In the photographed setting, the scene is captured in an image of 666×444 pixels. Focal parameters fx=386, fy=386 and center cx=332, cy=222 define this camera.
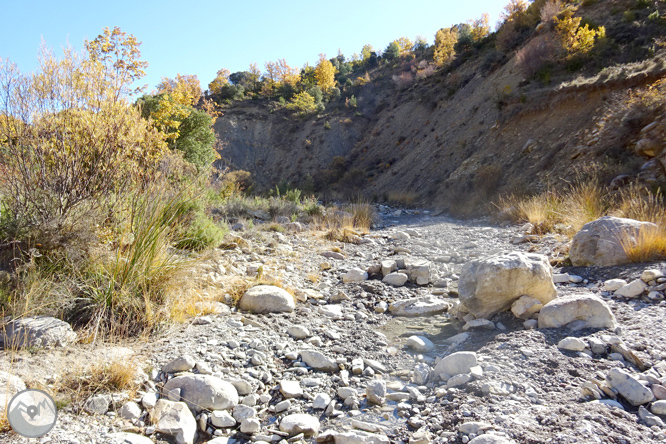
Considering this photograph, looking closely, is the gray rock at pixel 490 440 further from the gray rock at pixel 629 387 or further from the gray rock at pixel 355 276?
the gray rock at pixel 355 276

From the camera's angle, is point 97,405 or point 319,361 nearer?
point 97,405

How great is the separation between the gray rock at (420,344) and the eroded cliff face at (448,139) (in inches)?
287

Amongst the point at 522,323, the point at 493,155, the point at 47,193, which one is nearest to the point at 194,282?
the point at 47,193

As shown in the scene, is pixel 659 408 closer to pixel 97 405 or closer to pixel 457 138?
pixel 97 405

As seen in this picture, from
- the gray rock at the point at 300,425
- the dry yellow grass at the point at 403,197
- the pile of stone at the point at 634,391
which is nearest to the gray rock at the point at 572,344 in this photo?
the pile of stone at the point at 634,391

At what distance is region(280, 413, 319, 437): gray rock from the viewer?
7.18 feet

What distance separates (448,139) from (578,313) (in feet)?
57.5

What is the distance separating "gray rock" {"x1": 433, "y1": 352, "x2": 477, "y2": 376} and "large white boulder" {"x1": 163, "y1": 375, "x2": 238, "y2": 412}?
1421 mm

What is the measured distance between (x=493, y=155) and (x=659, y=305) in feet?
40.0

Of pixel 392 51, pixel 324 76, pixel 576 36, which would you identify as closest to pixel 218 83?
pixel 324 76

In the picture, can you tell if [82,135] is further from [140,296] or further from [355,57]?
[355,57]

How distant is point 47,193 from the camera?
12.1ft

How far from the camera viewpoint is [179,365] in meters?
2.64

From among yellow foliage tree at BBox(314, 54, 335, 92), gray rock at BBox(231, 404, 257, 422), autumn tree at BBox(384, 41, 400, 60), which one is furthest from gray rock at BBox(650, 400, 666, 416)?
autumn tree at BBox(384, 41, 400, 60)
